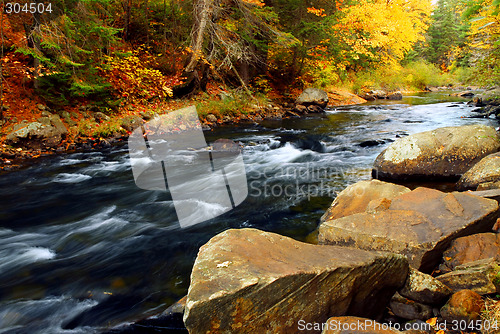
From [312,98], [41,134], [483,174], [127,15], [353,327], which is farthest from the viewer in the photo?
[312,98]

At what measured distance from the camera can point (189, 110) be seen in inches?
504

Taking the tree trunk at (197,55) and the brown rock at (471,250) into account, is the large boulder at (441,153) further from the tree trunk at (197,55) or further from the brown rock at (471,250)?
the tree trunk at (197,55)

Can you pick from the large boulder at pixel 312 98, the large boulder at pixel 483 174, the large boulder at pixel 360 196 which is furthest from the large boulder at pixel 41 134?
the large boulder at pixel 312 98

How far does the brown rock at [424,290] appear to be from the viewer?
2.35 m

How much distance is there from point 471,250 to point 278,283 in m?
2.20

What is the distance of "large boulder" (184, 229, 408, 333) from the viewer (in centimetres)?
177

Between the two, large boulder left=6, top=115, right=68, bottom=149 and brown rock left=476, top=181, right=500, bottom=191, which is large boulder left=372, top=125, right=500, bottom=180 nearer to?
brown rock left=476, top=181, right=500, bottom=191

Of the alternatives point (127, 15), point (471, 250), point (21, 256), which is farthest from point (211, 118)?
point (471, 250)

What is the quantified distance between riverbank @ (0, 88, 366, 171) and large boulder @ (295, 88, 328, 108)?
139 inches

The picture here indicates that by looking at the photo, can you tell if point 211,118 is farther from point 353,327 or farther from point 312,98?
point 353,327

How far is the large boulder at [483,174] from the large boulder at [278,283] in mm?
3153

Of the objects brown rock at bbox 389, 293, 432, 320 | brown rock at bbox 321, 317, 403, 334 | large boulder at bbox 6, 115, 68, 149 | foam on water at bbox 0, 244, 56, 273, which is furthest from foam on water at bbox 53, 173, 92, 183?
brown rock at bbox 389, 293, 432, 320

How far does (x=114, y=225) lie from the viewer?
5.17 m

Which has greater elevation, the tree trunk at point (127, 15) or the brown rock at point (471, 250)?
the tree trunk at point (127, 15)
